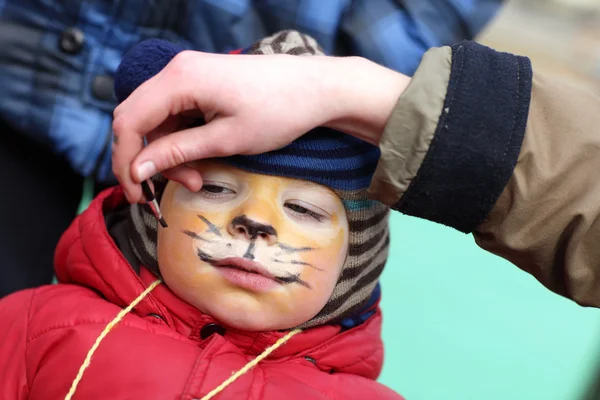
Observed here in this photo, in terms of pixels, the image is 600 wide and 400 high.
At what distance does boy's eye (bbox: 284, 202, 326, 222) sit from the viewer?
2.69ft

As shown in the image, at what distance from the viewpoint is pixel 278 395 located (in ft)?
2.64

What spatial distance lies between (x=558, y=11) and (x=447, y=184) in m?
3.60

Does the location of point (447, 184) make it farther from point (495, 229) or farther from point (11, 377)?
point (11, 377)

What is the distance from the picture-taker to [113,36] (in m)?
1.23

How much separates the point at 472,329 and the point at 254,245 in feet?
2.81

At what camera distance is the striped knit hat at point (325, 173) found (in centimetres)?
80

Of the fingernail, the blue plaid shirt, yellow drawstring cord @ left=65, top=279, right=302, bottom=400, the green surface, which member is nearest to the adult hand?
the fingernail

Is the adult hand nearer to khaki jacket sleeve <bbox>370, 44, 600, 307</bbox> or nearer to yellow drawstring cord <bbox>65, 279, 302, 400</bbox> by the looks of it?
khaki jacket sleeve <bbox>370, 44, 600, 307</bbox>

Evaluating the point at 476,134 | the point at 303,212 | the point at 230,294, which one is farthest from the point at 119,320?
the point at 476,134

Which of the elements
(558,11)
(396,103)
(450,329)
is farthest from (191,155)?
(558,11)

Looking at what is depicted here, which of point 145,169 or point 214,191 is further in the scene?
point 214,191

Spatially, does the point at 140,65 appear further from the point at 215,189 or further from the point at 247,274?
the point at 247,274

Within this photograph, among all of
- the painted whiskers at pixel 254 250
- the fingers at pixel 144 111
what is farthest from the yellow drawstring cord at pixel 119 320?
the fingers at pixel 144 111

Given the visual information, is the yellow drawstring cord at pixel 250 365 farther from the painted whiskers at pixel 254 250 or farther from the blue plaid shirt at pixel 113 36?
the blue plaid shirt at pixel 113 36
